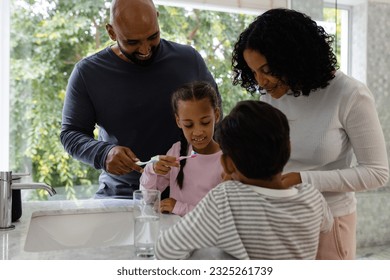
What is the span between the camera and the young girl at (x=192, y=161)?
95 centimetres

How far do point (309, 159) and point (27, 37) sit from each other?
1.47 m

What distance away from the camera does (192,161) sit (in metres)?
0.99

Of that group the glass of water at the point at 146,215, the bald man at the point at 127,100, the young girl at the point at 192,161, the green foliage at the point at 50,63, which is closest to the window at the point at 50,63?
the green foliage at the point at 50,63

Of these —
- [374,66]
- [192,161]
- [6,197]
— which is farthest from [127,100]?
[374,66]

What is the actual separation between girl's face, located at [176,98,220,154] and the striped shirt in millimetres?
336

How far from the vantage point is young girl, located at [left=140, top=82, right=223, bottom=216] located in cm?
95

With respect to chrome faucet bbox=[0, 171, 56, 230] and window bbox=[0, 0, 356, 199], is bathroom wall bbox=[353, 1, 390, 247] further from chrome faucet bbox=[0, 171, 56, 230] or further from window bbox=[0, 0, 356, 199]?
chrome faucet bbox=[0, 171, 56, 230]

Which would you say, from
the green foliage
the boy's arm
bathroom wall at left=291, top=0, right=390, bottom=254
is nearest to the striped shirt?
the boy's arm

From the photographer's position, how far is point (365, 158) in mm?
798
